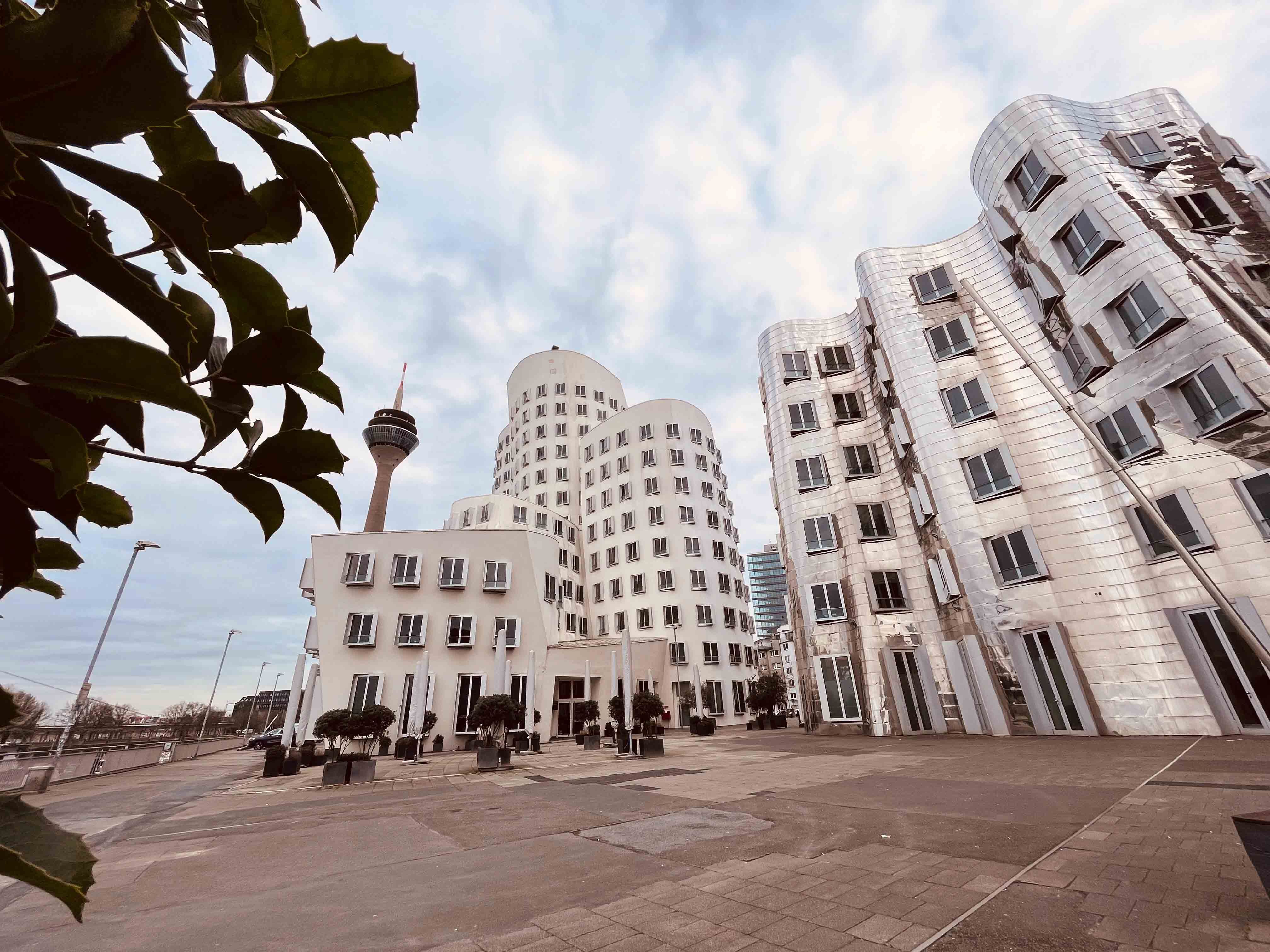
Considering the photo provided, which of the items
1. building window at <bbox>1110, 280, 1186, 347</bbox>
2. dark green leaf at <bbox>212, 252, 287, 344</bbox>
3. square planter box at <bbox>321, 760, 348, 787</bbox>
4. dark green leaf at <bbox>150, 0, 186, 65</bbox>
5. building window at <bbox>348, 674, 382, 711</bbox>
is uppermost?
building window at <bbox>1110, 280, 1186, 347</bbox>

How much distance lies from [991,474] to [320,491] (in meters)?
23.2

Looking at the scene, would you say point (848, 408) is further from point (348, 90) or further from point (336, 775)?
point (348, 90)

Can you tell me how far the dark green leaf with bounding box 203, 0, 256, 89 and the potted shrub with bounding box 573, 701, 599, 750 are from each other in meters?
25.8

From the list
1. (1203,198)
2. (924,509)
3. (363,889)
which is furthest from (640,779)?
(1203,198)

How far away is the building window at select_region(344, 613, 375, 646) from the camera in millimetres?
27609

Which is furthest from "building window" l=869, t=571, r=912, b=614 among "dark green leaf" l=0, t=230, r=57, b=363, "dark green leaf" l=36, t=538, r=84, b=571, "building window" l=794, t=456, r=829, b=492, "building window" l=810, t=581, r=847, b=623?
"dark green leaf" l=0, t=230, r=57, b=363

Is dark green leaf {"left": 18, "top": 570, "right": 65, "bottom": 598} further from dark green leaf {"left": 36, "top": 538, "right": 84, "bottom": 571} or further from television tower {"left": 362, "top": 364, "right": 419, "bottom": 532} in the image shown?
television tower {"left": 362, "top": 364, "right": 419, "bottom": 532}

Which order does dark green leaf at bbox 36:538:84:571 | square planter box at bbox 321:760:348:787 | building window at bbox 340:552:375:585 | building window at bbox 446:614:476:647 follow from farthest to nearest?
building window at bbox 446:614:476:647 < building window at bbox 340:552:375:585 < square planter box at bbox 321:760:348:787 < dark green leaf at bbox 36:538:84:571

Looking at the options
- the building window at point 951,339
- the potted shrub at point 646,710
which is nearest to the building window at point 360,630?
the potted shrub at point 646,710

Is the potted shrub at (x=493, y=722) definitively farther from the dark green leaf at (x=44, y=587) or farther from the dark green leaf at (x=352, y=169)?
the dark green leaf at (x=352, y=169)

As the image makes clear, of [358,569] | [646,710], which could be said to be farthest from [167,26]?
[358,569]

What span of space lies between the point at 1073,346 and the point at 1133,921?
65.3ft

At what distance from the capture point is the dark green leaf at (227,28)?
673 mm

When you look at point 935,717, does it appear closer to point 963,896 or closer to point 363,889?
point 963,896
